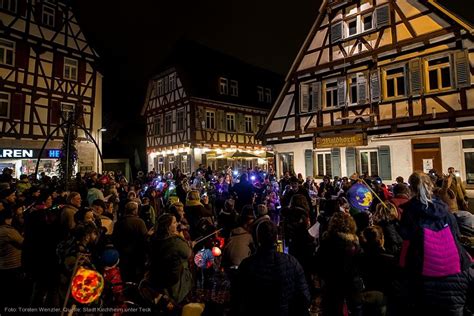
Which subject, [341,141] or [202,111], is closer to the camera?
[341,141]

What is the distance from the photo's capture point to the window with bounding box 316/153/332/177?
1602 cm

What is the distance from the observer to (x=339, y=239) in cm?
346

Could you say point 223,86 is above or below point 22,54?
above

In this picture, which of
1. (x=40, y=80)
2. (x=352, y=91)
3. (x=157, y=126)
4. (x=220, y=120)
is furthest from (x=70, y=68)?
(x=352, y=91)

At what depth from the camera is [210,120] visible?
26422 millimetres

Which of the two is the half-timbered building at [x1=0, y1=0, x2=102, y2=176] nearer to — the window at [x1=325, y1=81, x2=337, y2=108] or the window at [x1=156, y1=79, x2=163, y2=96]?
the window at [x1=156, y1=79, x2=163, y2=96]

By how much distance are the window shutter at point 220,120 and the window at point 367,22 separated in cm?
1484

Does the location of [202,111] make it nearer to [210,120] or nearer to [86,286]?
[210,120]

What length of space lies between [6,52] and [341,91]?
61.0ft

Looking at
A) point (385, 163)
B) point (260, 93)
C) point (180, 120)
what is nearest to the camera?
point (385, 163)

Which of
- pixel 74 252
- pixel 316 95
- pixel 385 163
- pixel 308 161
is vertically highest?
pixel 316 95

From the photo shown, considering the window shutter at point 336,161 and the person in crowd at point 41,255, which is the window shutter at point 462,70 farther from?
the person in crowd at point 41,255

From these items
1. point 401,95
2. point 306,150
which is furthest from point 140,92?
point 401,95

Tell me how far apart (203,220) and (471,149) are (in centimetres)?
1125
